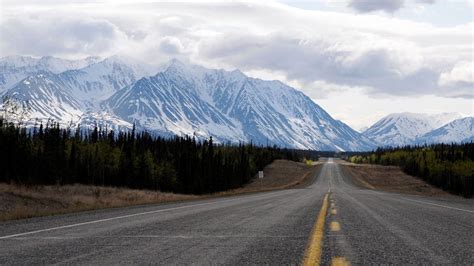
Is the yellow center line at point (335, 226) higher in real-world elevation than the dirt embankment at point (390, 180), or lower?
higher

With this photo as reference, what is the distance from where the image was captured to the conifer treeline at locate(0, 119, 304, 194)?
77312mm

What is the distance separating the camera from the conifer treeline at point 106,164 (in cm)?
7731

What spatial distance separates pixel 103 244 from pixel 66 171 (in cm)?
8267

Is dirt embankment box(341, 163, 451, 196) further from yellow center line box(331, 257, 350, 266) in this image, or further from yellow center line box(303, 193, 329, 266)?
yellow center line box(331, 257, 350, 266)

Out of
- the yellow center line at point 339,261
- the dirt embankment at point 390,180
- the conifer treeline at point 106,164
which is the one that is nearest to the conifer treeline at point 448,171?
the dirt embankment at point 390,180

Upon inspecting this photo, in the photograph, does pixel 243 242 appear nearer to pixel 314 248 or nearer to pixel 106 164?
pixel 314 248

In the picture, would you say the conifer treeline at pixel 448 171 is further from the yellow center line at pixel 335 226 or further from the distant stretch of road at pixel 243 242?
the distant stretch of road at pixel 243 242

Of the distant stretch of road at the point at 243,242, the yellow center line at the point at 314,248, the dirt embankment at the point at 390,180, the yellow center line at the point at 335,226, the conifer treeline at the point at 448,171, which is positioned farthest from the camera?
the conifer treeline at the point at 448,171

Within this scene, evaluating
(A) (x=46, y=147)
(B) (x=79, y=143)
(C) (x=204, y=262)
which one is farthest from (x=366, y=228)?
(B) (x=79, y=143)

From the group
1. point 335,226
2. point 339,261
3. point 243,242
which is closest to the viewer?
point 339,261

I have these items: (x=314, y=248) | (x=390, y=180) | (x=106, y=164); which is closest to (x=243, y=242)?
(x=314, y=248)

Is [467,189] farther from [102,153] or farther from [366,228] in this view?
[366,228]

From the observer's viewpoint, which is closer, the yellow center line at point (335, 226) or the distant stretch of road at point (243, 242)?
the distant stretch of road at point (243, 242)

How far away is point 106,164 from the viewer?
10381cm
